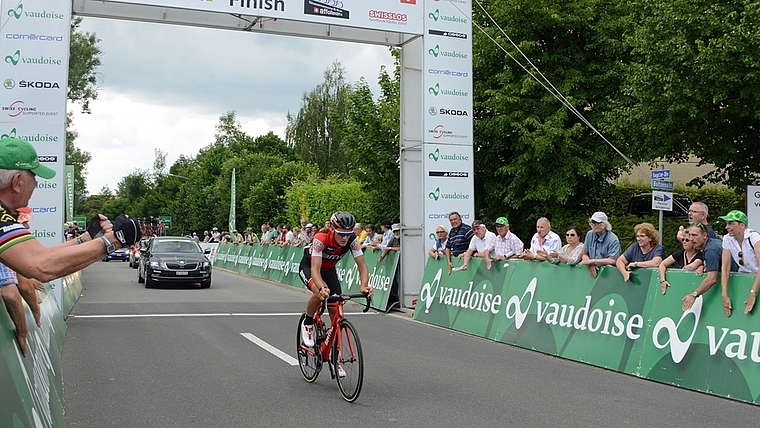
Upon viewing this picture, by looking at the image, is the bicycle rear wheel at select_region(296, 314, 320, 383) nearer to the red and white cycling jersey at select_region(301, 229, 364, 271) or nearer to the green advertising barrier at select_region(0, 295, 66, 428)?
the red and white cycling jersey at select_region(301, 229, 364, 271)

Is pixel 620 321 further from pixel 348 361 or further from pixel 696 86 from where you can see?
pixel 696 86

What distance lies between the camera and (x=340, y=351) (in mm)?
7699

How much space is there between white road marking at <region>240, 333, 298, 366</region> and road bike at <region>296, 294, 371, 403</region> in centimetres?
137

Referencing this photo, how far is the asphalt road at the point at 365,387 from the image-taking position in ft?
22.2

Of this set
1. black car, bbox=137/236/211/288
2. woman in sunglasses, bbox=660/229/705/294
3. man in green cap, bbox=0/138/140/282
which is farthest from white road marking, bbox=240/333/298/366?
black car, bbox=137/236/211/288

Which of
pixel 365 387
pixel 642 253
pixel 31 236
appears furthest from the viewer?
pixel 642 253

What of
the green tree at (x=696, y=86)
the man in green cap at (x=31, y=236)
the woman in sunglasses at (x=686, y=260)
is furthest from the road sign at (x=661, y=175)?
the man in green cap at (x=31, y=236)

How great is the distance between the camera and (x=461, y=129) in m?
17.0

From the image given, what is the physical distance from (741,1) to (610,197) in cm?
1222

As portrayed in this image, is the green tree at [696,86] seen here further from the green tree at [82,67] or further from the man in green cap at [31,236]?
the green tree at [82,67]

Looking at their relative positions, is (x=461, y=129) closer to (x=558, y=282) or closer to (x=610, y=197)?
(x=558, y=282)

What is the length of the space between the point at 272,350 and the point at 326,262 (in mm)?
2877

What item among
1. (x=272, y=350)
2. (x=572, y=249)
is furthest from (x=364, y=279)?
(x=572, y=249)

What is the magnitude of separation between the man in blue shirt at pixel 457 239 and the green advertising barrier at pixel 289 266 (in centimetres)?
A: 287
